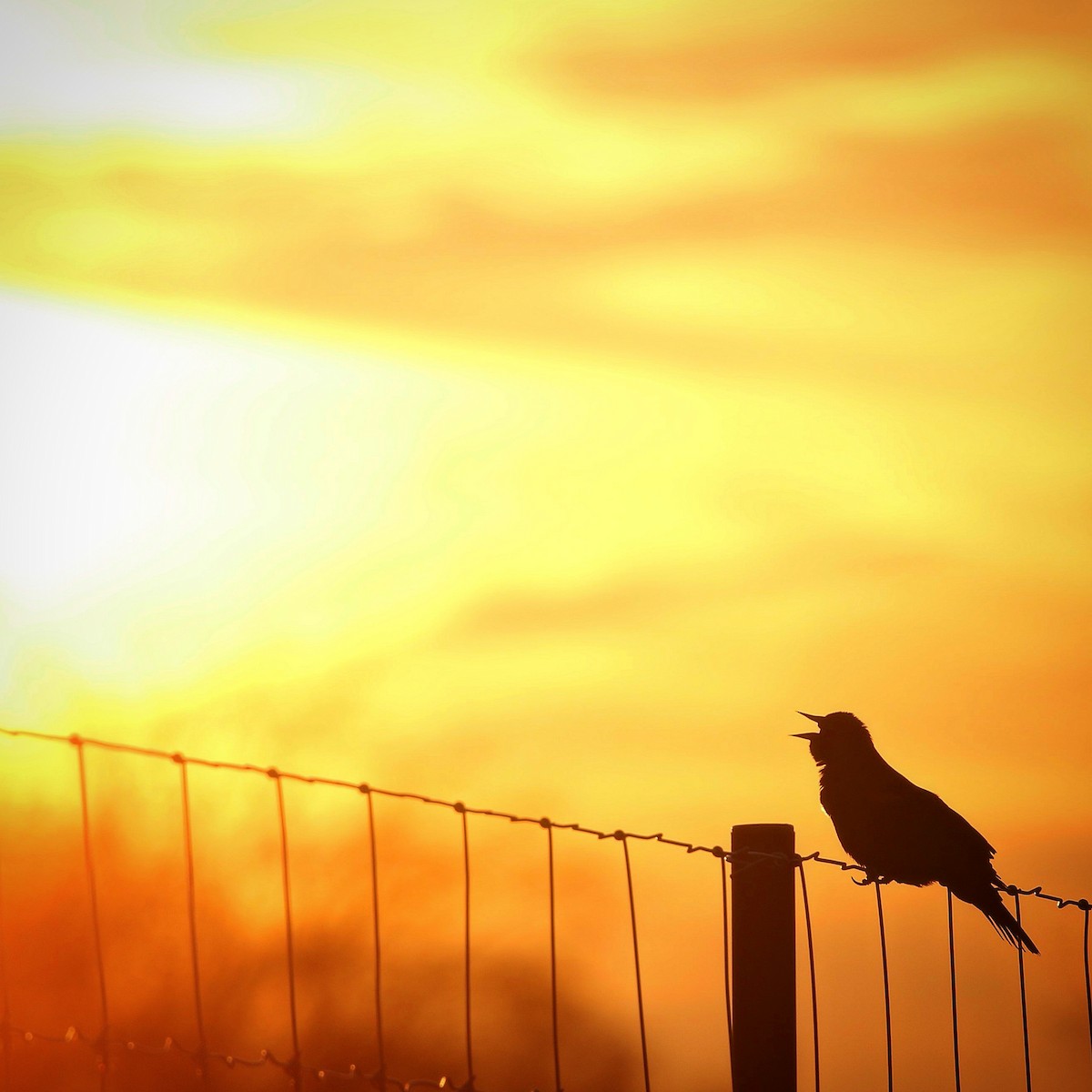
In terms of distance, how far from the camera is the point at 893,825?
9.19m

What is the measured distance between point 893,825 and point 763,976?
15.0ft

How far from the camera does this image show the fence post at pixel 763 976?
4.79 m

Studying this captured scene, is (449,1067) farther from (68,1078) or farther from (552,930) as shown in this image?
→ (552,930)

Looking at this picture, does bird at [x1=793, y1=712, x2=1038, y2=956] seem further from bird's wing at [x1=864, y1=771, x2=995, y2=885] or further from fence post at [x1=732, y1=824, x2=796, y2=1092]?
fence post at [x1=732, y1=824, x2=796, y2=1092]

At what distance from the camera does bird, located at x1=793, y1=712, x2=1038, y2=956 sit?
8711 mm

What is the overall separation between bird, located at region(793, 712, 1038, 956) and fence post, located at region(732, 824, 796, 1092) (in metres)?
3.51

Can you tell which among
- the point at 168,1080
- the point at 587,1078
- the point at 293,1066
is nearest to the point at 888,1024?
the point at 293,1066

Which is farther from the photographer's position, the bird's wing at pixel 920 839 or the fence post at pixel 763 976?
the bird's wing at pixel 920 839

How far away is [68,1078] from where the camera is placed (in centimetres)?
1630

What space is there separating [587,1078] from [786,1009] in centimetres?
2591

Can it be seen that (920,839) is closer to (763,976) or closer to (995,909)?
(995,909)

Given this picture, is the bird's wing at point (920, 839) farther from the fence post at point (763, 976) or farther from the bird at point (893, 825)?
the fence post at point (763, 976)

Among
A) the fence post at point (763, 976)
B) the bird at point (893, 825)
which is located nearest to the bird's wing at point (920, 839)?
the bird at point (893, 825)

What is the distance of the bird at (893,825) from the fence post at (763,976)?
11.5ft
